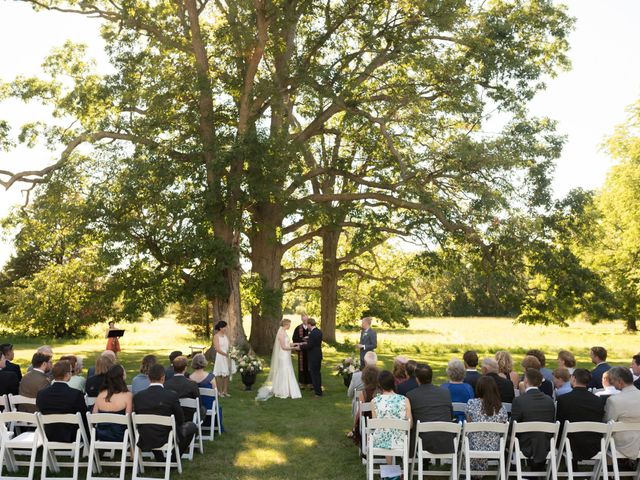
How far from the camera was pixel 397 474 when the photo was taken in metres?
7.25

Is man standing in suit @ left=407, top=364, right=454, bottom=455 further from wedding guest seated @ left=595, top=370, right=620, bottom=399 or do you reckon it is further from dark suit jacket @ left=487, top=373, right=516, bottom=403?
wedding guest seated @ left=595, top=370, right=620, bottom=399

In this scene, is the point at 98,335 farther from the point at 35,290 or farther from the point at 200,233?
the point at 200,233

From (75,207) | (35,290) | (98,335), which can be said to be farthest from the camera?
(98,335)

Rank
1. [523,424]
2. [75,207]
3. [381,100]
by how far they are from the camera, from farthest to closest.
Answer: [381,100] → [75,207] → [523,424]

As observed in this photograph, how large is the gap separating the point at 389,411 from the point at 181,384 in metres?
2.92

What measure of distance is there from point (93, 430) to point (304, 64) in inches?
574

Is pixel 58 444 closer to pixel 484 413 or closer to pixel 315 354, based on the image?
pixel 484 413

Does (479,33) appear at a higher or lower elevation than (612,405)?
higher

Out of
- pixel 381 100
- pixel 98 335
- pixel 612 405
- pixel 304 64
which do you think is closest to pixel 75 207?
pixel 304 64

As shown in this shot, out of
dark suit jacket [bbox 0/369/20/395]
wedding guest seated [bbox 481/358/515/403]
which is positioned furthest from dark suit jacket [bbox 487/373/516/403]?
dark suit jacket [bbox 0/369/20/395]

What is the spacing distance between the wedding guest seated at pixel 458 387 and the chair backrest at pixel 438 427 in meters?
1.20

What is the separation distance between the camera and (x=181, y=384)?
8750 mm

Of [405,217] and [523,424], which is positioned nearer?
[523,424]

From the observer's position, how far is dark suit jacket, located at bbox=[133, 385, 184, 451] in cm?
752
